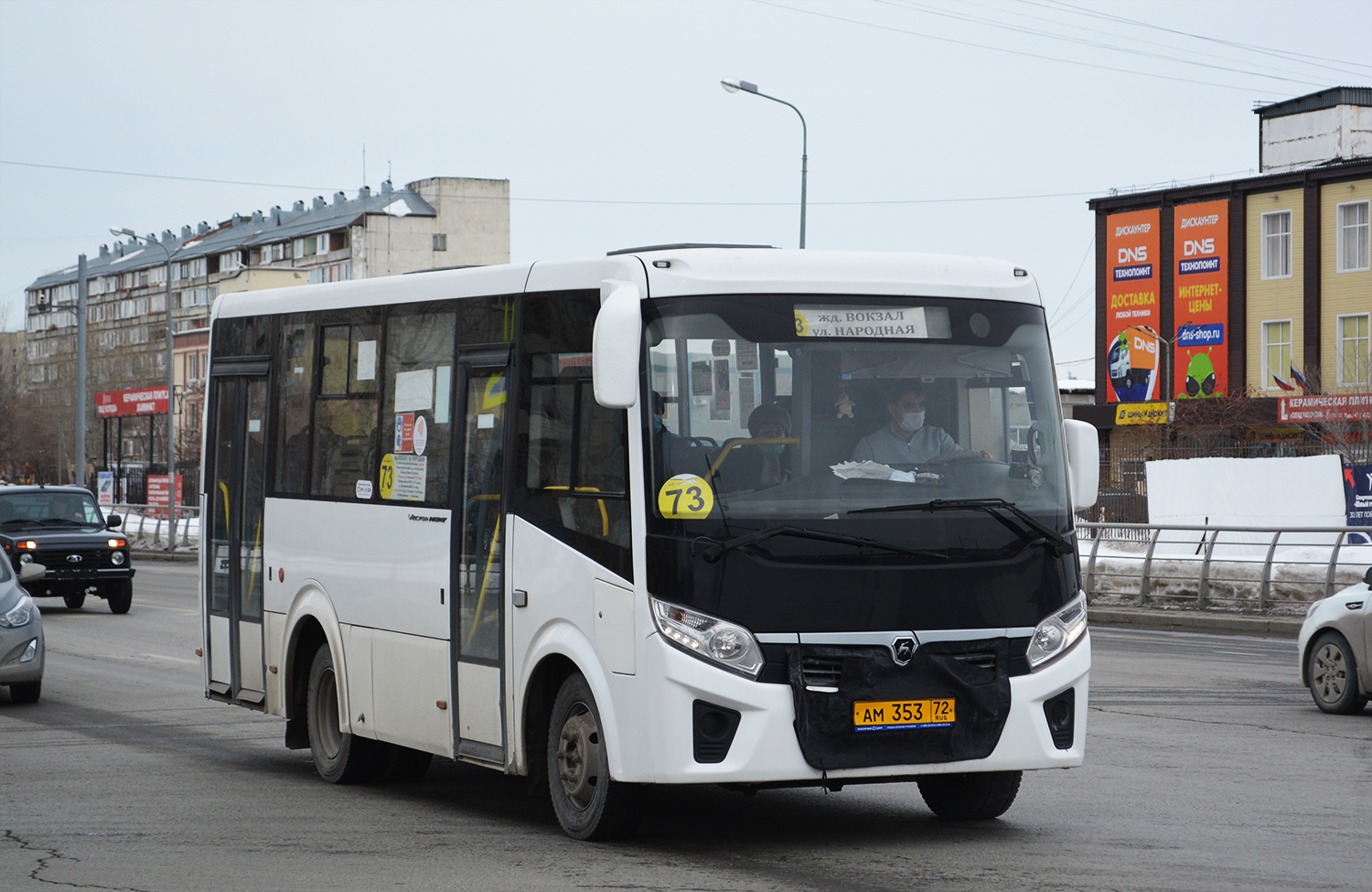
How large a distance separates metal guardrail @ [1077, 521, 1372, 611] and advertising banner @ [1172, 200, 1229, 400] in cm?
3957

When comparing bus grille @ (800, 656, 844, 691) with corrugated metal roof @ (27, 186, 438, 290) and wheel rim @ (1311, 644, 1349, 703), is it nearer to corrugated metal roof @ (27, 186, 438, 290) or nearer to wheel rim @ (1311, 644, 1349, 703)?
wheel rim @ (1311, 644, 1349, 703)

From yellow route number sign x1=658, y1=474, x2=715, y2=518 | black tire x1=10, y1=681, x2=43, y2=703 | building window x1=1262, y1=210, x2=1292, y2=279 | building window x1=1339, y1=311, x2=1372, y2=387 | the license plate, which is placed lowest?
black tire x1=10, y1=681, x2=43, y2=703

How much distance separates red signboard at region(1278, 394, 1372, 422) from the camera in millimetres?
57094

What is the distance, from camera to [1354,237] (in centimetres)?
6172

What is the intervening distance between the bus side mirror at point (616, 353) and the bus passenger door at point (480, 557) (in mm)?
1303

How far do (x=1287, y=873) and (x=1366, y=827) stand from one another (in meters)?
1.39

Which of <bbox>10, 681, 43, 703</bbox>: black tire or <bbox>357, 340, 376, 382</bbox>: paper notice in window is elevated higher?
<bbox>357, 340, 376, 382</bbox>: paper notice in window

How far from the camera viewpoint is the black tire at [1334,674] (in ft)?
44.2

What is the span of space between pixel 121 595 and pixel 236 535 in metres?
16.2

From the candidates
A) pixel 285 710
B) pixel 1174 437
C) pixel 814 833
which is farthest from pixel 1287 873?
pixel 1174 437

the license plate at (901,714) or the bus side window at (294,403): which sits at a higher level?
the bus side window at (294,403)

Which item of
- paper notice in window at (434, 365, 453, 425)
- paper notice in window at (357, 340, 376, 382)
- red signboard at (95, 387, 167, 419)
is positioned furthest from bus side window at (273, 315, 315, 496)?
red signboard at (95, 387, 167, 419)

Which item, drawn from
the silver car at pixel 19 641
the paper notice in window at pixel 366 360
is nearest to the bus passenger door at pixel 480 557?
the paper notice in window at pixel 366 360

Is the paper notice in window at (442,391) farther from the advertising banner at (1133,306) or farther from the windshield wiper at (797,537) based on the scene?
the advertising banner at (1133,306)
